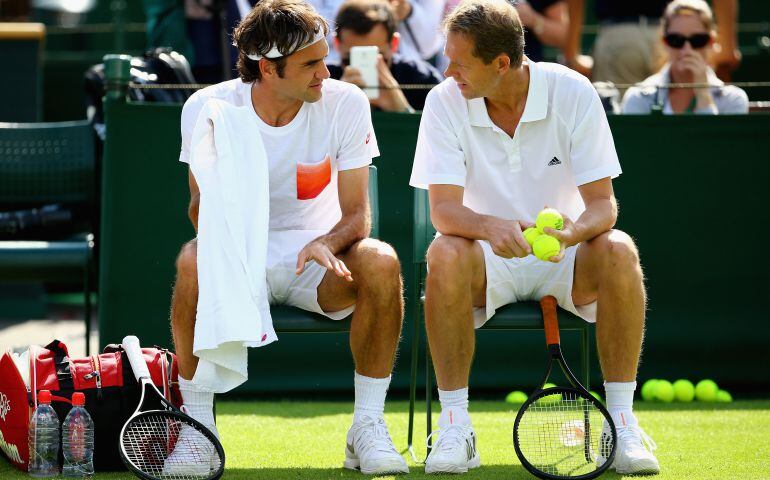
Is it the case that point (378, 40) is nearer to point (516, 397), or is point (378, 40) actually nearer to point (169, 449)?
point (516, 397)

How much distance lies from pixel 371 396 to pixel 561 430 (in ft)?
1.93

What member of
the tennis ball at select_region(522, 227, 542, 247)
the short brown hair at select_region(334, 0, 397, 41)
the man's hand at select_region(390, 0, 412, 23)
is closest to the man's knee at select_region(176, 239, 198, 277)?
the tennis ball at select_region(522, 227, 542, 247)

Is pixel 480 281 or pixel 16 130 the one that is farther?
pixel 16 130

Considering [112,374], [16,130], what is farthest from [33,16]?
[112,374]

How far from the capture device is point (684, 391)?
522 centimetres

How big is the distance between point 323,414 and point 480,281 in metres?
1.38

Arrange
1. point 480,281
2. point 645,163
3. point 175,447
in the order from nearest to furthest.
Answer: point 175,447 < point 480,281 < point 645,163

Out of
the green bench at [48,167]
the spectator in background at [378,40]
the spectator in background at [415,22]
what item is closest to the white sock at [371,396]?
the spectator in background at [378,40]

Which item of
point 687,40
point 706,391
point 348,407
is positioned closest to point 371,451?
point 348,407

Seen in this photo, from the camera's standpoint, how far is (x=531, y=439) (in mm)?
3568

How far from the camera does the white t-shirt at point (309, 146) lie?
3977 millimetres

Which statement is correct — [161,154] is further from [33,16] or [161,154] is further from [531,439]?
[33,16]

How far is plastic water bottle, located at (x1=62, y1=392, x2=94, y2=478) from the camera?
143 inches

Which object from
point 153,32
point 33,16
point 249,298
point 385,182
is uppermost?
point 33,16
